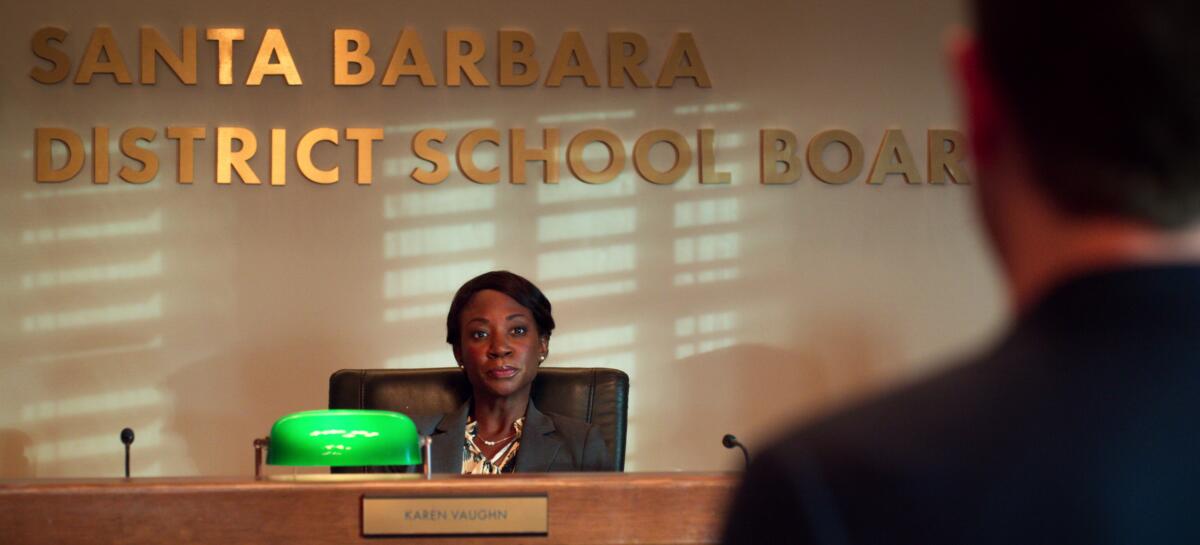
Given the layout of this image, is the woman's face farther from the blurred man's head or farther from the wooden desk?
the blurred man's head

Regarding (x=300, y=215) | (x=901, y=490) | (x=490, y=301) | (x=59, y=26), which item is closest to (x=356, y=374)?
(x=490, y=301)

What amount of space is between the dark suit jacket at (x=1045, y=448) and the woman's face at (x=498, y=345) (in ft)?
10.5

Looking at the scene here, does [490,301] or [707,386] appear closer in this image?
[490,301]

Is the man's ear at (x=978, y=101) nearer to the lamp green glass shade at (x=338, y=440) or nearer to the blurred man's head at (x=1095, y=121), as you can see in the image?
the blurred man's head at (x=1095, y=121)

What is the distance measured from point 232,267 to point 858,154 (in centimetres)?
227

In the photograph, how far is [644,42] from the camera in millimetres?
4816

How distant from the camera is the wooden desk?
7.27ft

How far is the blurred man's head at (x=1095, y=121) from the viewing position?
564 mm

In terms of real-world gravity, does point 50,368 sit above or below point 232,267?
below

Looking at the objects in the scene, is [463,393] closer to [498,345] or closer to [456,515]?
[498,345]

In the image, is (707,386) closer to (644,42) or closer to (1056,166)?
(644,42)

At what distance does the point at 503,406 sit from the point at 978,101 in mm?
3232

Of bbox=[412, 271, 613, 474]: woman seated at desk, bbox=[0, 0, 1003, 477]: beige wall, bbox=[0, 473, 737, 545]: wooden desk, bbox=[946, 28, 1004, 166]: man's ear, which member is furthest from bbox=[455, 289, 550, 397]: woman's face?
bbox=[946, 28, 1004, 166]: man's ear

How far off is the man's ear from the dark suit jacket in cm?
8
